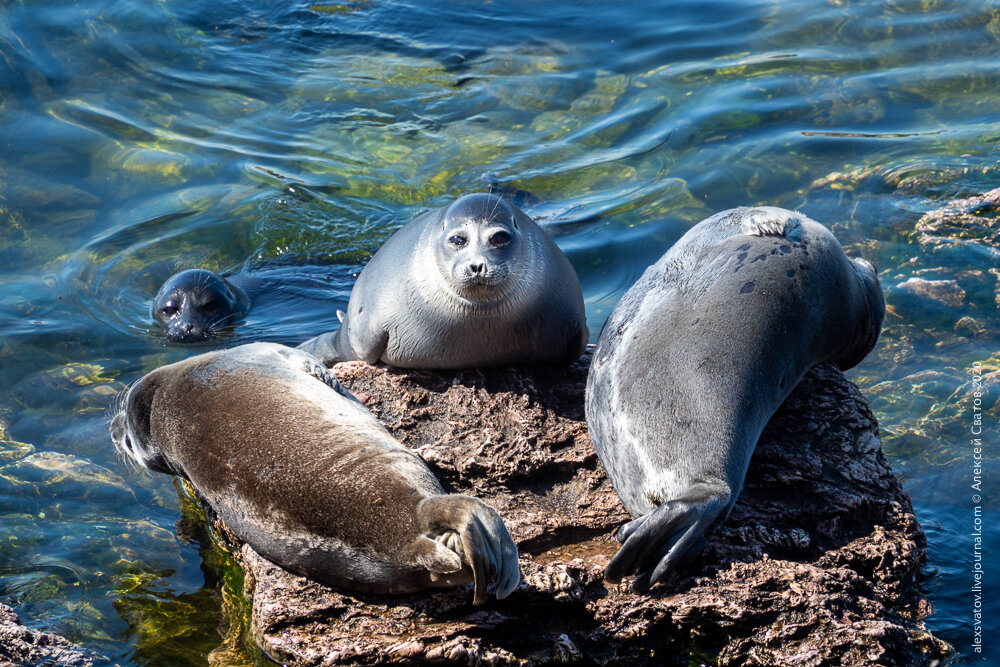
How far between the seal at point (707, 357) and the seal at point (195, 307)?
4116 mm

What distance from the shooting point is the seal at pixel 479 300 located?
5270mm

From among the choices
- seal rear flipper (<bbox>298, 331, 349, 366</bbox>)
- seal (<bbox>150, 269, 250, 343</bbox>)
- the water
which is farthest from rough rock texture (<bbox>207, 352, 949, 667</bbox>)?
seal (<bbox>150, 269, 250, 343</bbox>)

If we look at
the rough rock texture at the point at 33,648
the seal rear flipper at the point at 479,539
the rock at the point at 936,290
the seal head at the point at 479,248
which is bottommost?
the rough rock texture at the point at 33,648

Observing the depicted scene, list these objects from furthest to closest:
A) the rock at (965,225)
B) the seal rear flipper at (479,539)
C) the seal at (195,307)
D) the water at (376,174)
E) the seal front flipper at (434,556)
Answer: the rock at (965,225)
the seal at (195,307)
the water at (376,174)
the seal front flipper at (434,556)
the seal rear flipper at (479,539)

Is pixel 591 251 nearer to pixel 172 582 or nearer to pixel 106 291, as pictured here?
pixel 106 291

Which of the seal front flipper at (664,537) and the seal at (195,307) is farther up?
Result: the seal at (195,307)

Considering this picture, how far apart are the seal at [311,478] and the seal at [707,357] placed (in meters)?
0.62

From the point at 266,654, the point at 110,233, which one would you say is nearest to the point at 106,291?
the point at 110,233

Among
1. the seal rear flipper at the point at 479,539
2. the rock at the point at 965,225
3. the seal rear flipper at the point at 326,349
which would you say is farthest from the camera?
the rock at the point at 965,225

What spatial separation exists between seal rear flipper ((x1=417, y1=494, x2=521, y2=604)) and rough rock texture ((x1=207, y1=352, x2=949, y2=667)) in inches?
13.9

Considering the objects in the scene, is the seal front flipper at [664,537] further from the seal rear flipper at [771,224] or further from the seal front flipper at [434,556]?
the seal rear flipper at [771,224]

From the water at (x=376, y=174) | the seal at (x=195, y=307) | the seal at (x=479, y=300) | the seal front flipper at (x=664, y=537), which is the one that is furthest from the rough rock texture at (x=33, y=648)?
the seal at (x=195, y=307)

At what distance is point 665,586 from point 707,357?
101 centimetres

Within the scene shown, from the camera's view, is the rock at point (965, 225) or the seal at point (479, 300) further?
the rock at point (965, 225)
